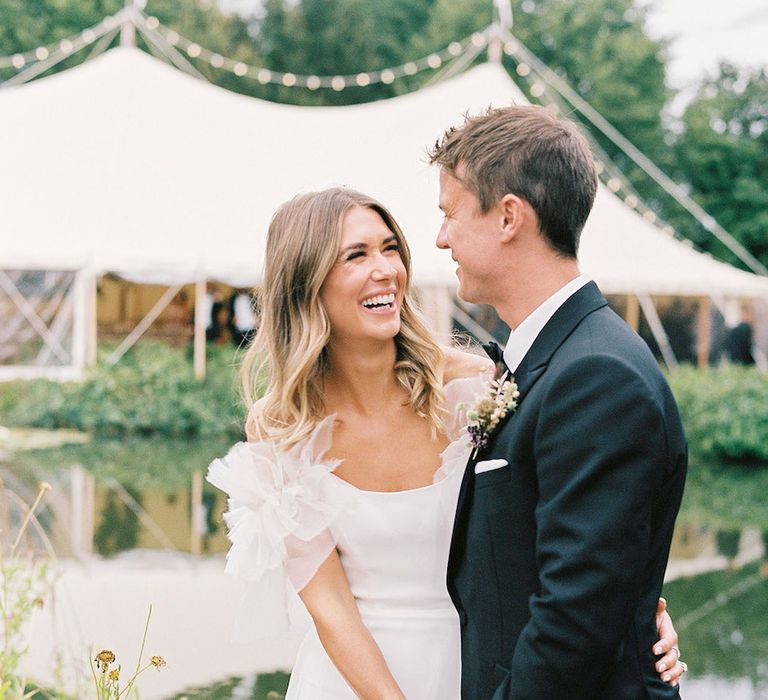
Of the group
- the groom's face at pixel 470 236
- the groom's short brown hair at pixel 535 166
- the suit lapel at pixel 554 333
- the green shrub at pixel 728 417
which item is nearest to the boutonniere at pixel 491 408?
the suit lapel at pixel 554 333

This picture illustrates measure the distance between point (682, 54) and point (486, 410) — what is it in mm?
38253

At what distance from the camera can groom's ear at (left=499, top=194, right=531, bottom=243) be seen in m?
1.88

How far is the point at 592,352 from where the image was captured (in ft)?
5.78

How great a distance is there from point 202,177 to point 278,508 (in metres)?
14.9

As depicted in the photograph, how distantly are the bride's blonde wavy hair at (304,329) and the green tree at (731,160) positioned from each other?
32771 millimetres

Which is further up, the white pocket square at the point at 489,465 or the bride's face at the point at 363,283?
the bride's face at the point at 363,283

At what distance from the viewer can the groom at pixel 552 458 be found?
5.51ft

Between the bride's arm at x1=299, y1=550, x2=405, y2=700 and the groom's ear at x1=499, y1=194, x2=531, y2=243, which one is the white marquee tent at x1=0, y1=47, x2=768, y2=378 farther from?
the groom's ear at x1=499, y1=194, x2=531, y2=243

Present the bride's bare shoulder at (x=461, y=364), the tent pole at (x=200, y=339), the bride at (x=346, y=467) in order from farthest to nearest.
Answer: the tent pole at (x=200, y=339), the bride's bare shoulder at (x=461, y=364), the bride at (x=346, y=467)

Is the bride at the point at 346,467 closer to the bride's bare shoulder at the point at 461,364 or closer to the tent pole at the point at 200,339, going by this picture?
the bride's bare shoulder at the point at 461,364

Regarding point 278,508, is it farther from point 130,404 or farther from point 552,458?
point 130,404

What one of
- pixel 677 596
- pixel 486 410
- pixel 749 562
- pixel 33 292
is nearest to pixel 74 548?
pixel 677 596

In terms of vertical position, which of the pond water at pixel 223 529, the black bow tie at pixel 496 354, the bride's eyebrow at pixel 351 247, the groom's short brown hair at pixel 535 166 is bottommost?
the pond water at pixel 223 529

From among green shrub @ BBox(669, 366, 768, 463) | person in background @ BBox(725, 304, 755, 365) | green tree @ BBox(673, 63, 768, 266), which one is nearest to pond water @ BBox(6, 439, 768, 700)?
green shrub @ BBox(669, 366, 768, 463)
